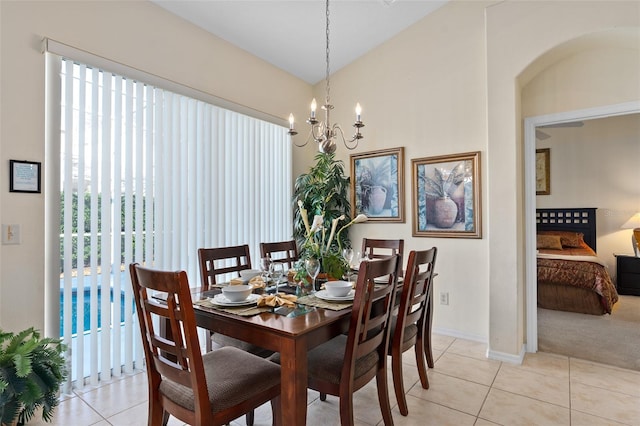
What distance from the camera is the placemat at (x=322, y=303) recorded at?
169 cm

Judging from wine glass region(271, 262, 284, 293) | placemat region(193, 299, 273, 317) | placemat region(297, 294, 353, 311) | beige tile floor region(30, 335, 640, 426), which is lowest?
beige tile floor region(30, 335, 640, 426)

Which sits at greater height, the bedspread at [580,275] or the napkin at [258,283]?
the napkin at [258,283]

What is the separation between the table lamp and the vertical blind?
18.0 ft

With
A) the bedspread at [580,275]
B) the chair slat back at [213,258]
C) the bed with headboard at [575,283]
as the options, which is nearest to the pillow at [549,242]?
the bed with headboard at [575,283]

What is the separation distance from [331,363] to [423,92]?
9.92 feet

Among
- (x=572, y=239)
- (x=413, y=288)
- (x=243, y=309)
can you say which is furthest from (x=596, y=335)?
(x=243, y=309)

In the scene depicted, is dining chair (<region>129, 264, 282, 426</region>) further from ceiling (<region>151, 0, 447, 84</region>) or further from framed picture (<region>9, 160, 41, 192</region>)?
ceiling (<region>151, 0, 447, 84</region>)

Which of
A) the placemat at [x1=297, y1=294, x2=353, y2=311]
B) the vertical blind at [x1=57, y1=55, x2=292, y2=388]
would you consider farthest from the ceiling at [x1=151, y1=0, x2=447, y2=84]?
the placemat at [x1=297, y1=294, x2=353, y2=311]

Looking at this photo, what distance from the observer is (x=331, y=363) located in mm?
1692

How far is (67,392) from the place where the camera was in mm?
2266

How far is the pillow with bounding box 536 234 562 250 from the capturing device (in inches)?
198

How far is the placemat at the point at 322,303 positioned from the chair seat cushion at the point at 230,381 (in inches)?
13.9

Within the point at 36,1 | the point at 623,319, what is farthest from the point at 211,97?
the point at 623,319

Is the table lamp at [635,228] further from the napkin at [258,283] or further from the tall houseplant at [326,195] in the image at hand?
the napkin at [258,283]
